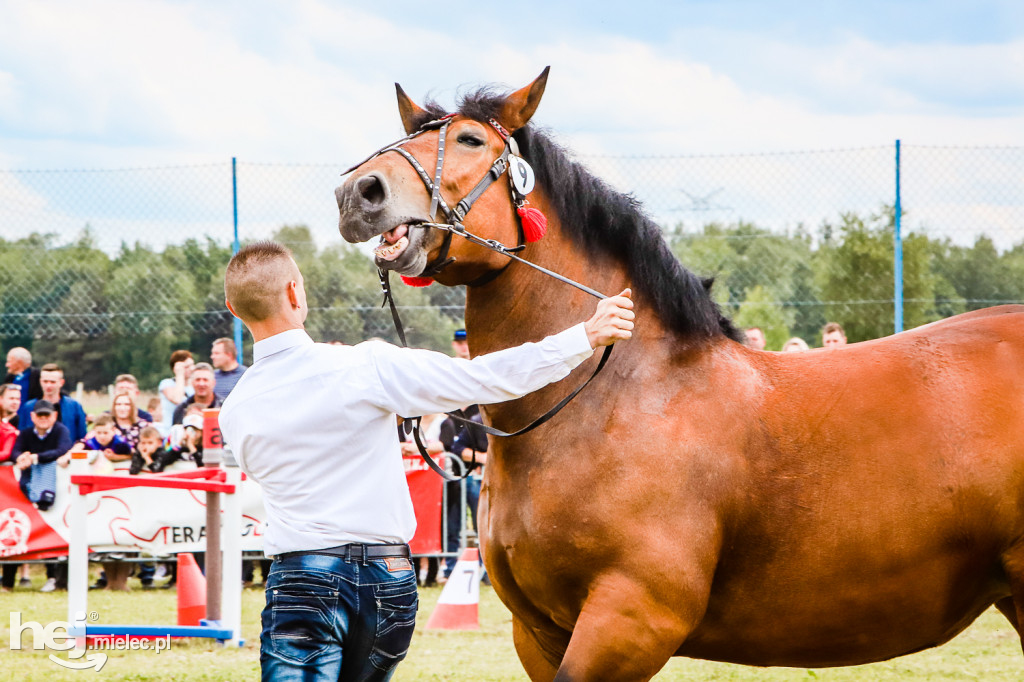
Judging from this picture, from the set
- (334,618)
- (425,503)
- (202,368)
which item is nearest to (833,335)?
(425,503)

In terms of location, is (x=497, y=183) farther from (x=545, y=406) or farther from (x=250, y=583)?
(x=250, y=583)

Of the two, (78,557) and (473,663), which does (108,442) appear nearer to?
(78,557)

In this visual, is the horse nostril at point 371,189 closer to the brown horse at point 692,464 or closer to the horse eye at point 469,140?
the brown horse at point 692,464

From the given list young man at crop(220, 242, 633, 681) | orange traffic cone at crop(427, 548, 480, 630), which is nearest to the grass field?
orange traffic cone at crop(427, 548, 480, 630)

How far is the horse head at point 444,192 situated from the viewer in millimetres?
2953

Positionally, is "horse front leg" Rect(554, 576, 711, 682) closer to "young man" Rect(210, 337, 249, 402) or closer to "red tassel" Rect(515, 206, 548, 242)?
"red tassel" Rect(515, 206, 548, 242)

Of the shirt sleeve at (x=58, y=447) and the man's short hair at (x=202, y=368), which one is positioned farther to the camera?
the shirt sleeve at (x=58, y=447)

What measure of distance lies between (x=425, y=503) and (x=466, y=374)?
7283 mm

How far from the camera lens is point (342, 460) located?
283cm

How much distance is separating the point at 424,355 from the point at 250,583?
7785mm

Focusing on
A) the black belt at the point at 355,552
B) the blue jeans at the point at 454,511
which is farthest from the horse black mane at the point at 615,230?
the blue jeans at the point at 454,511

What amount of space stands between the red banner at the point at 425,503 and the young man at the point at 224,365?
6.22 ft

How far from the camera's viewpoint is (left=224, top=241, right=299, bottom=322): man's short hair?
2908mm

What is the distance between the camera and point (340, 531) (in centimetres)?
282
